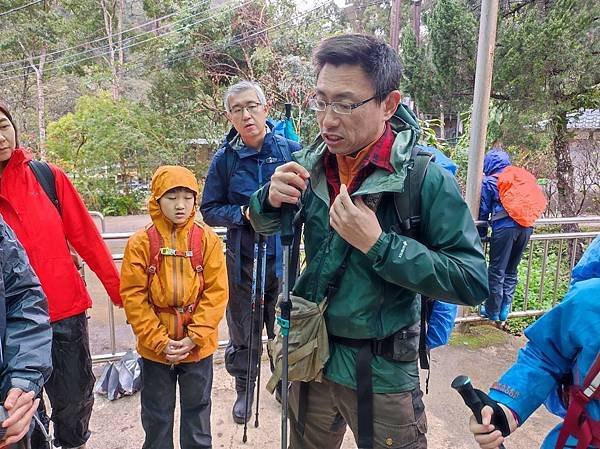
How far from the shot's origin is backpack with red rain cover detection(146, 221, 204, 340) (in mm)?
2443

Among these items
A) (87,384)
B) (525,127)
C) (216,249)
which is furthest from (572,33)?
(87,384)

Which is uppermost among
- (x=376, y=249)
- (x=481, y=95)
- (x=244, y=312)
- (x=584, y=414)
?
(x=481, y=95)

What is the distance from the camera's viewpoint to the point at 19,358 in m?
1.64

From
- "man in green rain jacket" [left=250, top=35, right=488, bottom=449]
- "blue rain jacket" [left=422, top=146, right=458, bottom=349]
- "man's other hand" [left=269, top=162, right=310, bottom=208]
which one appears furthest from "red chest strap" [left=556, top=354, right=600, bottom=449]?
"man's other hand" [left=269, top=162, right=310, bottom=208]

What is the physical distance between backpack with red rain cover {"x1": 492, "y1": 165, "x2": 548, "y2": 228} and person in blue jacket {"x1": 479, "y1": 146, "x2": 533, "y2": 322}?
Answer: 0.06m

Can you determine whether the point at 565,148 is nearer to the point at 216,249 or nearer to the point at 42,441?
the point at 216,249

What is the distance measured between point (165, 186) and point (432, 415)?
97.9 inches

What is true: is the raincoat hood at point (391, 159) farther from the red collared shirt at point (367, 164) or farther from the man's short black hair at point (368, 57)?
the man's short black hair at point (368, 57)

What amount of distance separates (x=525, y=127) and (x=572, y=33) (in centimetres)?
155

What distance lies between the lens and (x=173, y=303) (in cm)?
246

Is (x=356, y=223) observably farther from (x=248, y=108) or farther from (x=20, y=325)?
(x=248, y=108)

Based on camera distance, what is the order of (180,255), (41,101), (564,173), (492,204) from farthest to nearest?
(41,101) < (564,173) < (492,204) < (180,255)

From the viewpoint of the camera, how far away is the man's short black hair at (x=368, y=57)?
1569 mm

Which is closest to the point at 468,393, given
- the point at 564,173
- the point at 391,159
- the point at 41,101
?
the point at 391,159
